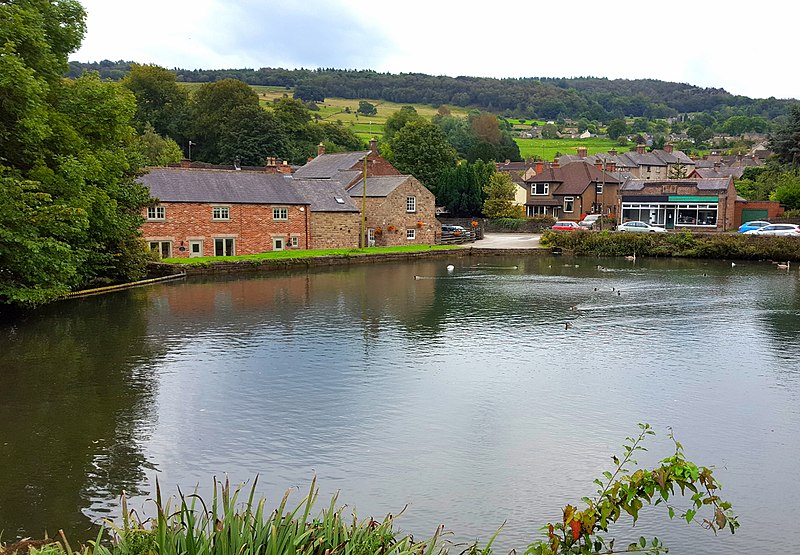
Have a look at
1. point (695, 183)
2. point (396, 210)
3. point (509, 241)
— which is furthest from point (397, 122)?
point (396, 210)

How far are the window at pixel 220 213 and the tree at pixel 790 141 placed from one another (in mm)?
55511

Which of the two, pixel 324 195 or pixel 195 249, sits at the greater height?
pixel 324 195

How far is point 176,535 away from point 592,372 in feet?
47.0

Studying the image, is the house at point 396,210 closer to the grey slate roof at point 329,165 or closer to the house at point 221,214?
the house at point 221,214

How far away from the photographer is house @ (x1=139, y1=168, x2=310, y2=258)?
43.5 m

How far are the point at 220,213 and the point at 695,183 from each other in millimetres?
43006

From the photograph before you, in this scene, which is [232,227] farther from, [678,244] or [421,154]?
[421,154]

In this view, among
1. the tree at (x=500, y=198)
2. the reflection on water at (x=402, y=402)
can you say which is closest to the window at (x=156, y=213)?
the reflection on water at (x=402, y=402)

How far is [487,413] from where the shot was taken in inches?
620

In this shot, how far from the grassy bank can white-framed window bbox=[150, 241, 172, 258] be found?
91.5 feet

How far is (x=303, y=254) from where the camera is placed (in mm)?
46938

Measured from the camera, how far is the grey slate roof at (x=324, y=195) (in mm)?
50938

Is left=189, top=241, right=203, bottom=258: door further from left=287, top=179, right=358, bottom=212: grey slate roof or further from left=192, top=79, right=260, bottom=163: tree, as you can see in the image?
left=192, top=79, right=260, bottom=163: tree

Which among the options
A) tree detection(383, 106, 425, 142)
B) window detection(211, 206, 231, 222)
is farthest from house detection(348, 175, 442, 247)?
tree detection(383, 106, 425, 142)
